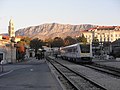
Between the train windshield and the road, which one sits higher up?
the train windshield

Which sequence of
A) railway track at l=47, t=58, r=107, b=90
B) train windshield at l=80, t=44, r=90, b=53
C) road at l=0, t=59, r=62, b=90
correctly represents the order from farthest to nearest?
train windshield at l=80, t=44, r=90, b=53
railway track at l=47, t=58, r=107, b=90
road at l=0, t=59, r=62, b=90

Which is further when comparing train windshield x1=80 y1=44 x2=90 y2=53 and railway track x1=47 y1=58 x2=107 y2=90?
train windshield x1=80 y1=44 x2=90 y2=53

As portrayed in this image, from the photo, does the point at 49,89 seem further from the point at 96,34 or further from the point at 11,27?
the point at 96,34

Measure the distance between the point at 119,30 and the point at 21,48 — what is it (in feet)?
341

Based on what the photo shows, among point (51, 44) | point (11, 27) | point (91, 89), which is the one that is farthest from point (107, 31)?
point (91, 89)

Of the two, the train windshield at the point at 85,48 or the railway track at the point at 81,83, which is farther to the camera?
the train windshield at the point at 85,48

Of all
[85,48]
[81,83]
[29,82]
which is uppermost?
[85,48]

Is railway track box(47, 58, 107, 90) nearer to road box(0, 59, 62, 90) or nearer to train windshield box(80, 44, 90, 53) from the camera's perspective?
road box(0, 59, 62, 90)

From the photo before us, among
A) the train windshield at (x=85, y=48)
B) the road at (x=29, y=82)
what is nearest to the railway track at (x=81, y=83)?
the road at (x=29, y=82)

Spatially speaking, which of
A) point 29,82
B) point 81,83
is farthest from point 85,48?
point 29,82

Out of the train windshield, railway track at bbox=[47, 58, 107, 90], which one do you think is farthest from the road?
the train windshield

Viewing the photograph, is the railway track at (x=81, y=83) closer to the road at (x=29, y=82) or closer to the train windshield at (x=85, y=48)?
the road at (x=29, y=82)

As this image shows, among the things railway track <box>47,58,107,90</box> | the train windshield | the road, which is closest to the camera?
the road

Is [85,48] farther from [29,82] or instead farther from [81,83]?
[29,82]
